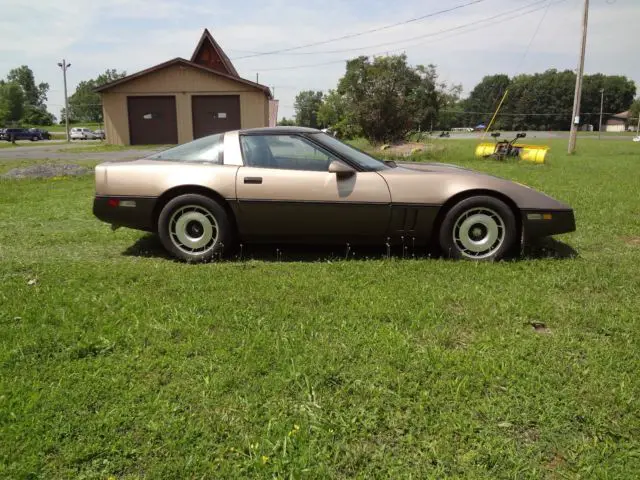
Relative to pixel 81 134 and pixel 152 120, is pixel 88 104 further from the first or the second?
pixel 152 120

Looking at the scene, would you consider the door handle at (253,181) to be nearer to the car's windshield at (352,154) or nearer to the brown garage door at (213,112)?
the car's windshield at (352,154)

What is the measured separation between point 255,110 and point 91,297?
24.6m

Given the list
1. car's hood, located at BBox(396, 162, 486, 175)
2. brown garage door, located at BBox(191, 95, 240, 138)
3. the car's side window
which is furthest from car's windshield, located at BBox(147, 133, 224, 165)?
brown garage door, located at BBox(191, 95, 240, 138)

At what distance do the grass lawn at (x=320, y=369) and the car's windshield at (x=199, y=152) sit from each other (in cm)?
103

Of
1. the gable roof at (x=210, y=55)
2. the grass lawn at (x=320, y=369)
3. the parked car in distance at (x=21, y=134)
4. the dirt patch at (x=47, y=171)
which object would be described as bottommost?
the grass lawn at (x=320, y=369)

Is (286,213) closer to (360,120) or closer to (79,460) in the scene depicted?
(79,460)

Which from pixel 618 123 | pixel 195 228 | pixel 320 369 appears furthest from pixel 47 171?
pixel 618 123

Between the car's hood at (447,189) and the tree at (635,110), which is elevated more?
the tree at (635,110)

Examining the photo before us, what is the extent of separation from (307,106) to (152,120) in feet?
295

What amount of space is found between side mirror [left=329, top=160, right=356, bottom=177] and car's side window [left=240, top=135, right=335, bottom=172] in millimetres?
148

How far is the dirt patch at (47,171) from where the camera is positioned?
38.0 ft

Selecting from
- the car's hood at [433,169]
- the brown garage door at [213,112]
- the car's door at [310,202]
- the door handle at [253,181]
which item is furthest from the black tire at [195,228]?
the brown garage door at [213,112]

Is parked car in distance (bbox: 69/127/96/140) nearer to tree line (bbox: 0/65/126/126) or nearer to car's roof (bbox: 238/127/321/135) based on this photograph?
tree line (bbox: 0/65/126/126)

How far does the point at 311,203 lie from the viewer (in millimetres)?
4457
